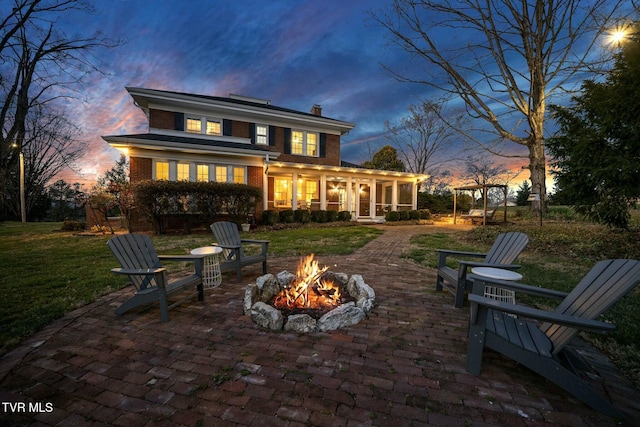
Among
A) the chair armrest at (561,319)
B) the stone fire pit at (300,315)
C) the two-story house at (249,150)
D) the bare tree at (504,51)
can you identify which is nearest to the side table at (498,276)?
the chair armrest at (561,319)

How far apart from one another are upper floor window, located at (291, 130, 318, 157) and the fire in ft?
46.5

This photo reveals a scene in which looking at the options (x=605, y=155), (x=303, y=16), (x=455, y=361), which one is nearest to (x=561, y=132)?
(x=605, y=155)

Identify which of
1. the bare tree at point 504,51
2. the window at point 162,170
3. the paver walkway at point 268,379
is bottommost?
the paver walkway at point 268,379

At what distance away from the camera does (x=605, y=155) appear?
5.96 m

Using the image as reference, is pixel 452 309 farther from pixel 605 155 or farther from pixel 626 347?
pixel 605 155

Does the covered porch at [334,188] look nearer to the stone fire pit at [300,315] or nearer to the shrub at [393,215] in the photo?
the shrub at [393,215]

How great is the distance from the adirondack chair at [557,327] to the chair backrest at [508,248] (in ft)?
4.32

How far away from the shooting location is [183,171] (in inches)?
500

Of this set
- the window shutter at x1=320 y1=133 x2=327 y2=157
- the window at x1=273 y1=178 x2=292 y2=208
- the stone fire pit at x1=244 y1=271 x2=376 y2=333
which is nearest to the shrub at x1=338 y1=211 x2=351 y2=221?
the window at x1=273 y1=178 x2=292 y2=208

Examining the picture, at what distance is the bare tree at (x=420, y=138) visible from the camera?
28.5 m

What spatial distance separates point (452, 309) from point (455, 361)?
1.32m

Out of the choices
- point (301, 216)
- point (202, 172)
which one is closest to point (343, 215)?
point (301, 216)

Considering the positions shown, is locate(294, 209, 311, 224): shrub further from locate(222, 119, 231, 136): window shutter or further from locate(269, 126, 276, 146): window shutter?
locate(222, 119, 231, 136): window shutter

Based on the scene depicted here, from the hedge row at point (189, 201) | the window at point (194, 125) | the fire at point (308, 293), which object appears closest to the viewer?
the fire at point (308, 293)
